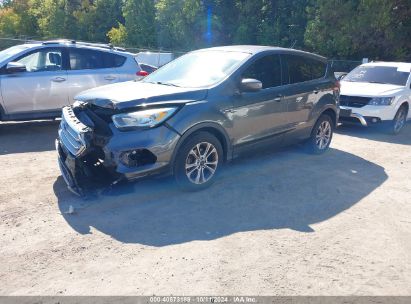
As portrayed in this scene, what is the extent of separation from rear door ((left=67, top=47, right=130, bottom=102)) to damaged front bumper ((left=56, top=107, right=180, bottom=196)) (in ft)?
11.2

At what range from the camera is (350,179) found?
19.8 feet

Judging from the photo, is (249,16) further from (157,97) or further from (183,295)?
(183,295)

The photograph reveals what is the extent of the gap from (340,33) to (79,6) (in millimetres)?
19362

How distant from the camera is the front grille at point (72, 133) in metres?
4.58

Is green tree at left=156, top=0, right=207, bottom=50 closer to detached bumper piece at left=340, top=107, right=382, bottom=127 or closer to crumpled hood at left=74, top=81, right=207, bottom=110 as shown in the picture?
detached bumper piece at left=340, top=107, right=382, bottom=127

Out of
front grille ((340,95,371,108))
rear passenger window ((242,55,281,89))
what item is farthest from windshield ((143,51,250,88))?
front grille ((340,95,371,108))

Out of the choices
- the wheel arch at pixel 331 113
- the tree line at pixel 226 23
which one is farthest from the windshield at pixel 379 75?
the wheel arch at pixel 331 113

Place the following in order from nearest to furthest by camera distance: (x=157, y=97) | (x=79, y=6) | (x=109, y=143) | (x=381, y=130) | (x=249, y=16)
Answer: (x=109, y=143) → (x=157, y=97) → (x=381, y=130) → (x=249, y=16) → (x=79, y=6)

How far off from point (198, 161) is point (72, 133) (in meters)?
1.54

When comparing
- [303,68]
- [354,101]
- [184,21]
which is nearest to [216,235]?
[303,68]

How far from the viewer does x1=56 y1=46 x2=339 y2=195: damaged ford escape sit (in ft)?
15.0

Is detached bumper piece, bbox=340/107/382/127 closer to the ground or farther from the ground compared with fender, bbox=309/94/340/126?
closer to the ground

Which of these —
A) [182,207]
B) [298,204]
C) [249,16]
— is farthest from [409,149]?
[249,16]

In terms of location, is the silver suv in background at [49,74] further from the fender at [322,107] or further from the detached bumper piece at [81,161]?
the fender at [322,107]
